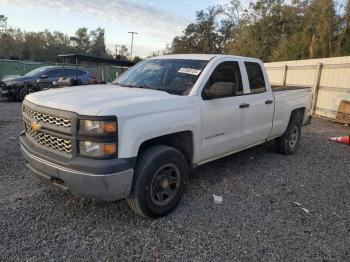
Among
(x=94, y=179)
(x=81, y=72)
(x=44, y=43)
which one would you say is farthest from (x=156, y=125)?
(x=44, y=43)

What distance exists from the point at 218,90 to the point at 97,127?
1.77 meters

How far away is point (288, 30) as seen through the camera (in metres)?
32.1

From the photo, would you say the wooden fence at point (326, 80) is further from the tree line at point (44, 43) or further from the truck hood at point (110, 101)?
the tree line at point (44, 43)

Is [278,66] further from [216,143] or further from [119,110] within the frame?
[119,110]

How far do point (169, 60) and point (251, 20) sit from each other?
33187 mm

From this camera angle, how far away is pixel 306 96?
7.23 meters

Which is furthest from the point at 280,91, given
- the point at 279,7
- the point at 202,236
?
the point at 279,7

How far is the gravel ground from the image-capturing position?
10.6 feet

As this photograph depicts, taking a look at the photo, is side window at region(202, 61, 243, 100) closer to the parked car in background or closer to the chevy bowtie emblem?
the chevy bowtie emblem

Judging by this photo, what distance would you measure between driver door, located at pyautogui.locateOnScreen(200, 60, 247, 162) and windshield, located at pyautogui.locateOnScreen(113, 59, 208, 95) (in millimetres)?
242

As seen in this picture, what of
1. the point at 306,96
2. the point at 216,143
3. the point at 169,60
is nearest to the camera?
the point at 216,143

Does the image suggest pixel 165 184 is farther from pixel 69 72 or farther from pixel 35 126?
pixel 69 72

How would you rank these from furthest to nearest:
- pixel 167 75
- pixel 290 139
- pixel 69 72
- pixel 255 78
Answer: pixel 69 72 < pixel 290 139 < pixel 255 78 < pixel 167 75

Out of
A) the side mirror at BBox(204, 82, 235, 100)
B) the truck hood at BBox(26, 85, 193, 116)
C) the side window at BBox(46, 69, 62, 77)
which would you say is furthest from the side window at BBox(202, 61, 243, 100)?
the side window at BBox(46, 69, 62, 77)
